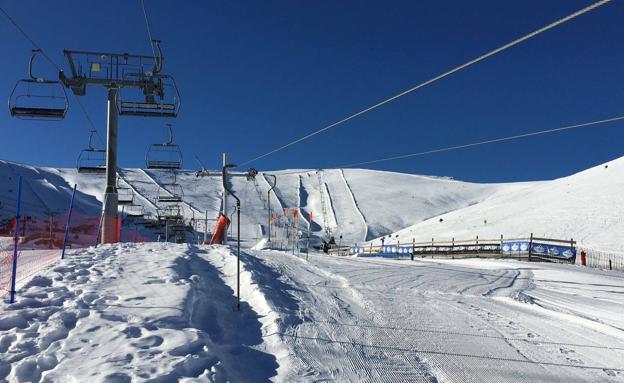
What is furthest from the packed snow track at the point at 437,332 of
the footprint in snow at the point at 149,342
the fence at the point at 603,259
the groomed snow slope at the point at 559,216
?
the groomed snow slope at the point at 559,216

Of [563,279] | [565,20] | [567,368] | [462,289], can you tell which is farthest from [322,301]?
[563,279]

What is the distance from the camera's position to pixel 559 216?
1927 inches

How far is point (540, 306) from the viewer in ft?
34.4

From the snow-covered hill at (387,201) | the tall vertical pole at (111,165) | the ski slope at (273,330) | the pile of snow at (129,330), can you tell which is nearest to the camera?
the pile of snow at (129,330)

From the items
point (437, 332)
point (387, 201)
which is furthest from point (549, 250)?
point (387, 201)

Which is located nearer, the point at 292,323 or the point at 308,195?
the point at 292,323

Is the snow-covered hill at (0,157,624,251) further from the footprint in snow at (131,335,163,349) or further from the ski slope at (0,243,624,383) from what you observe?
the footprint in snow at (131,335,163,349)

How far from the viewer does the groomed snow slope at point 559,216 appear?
42812mm

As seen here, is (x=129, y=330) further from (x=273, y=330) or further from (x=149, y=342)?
(x=273, y=330)

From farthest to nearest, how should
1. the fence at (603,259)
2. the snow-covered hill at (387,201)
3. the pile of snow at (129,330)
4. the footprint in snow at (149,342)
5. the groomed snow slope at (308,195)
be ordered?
the groomed snow slope at (308,195) → the snow-covered hill at (387,201) → the fence at (603,259) → the footprint in snow at (149,342) → the pile of snow at (129,330)

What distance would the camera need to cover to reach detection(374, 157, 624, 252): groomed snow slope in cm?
4281

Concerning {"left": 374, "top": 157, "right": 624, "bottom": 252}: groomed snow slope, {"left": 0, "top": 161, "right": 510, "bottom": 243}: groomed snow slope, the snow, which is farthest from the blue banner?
{"left": 0, "top": 161, "right": 510, "bottom": 243}: groomed snow slope

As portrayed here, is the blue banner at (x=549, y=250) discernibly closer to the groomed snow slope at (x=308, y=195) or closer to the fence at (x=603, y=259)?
the fence at (x=603, y=259)

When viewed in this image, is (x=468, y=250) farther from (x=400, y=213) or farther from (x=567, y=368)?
(x=400, y=213)
